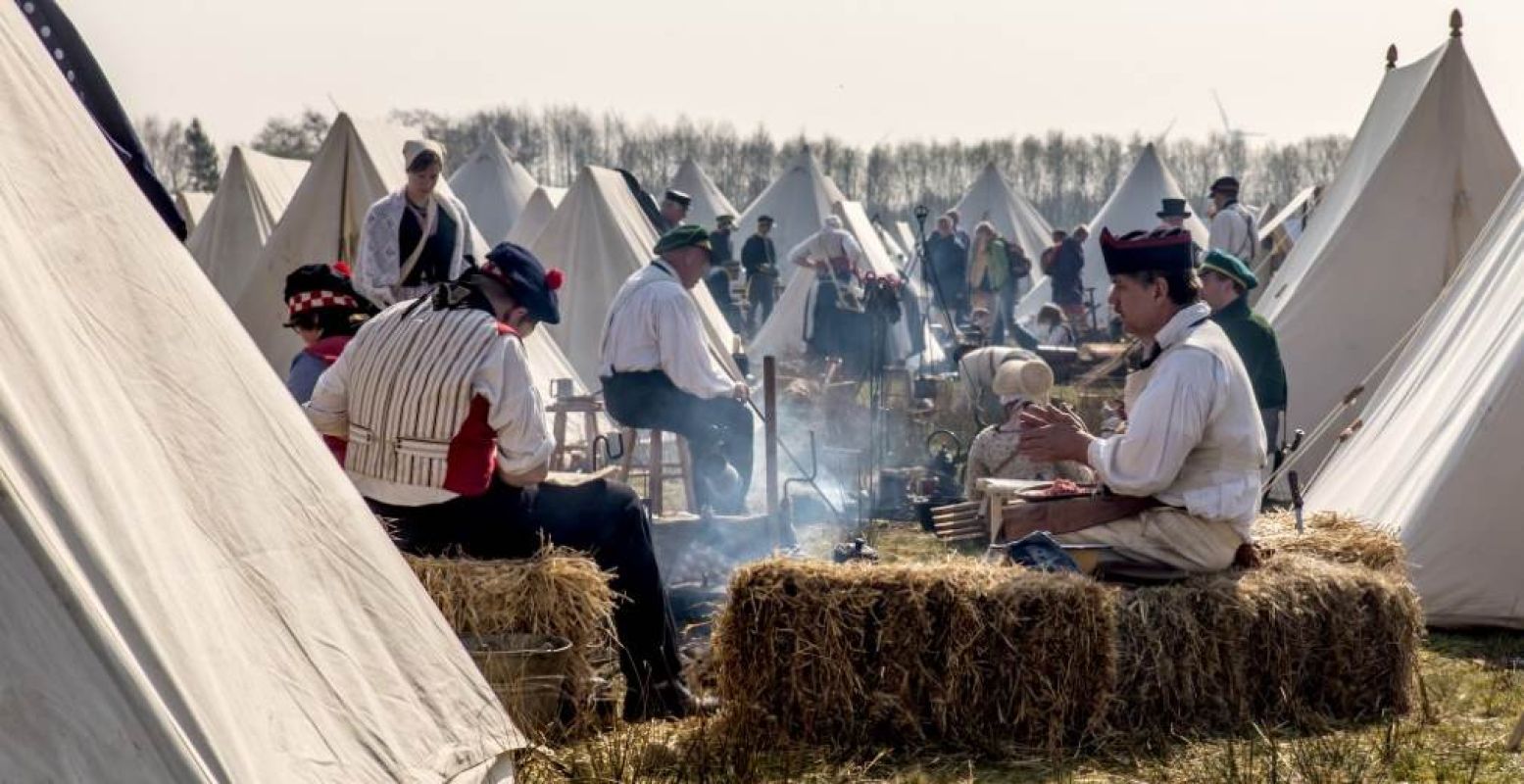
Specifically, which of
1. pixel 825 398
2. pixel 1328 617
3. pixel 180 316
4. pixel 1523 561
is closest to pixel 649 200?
pixel 825 398

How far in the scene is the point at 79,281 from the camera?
112 inches

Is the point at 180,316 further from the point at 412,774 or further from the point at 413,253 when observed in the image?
the point at 413,253

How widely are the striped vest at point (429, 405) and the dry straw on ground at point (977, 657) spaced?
2.56ft

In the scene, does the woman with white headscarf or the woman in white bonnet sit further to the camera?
the woman in white bonnet

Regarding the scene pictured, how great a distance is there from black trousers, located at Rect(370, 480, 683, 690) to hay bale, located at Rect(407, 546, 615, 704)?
13 cm

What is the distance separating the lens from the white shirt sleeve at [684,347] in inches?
306

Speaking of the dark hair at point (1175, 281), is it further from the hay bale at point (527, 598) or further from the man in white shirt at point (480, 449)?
the hay bale at point (527, 598)

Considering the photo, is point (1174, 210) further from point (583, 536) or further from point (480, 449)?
point (480, 449)

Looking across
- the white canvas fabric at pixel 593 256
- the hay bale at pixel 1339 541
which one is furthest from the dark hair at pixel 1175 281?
the white canvas fabric at pixel 593 256

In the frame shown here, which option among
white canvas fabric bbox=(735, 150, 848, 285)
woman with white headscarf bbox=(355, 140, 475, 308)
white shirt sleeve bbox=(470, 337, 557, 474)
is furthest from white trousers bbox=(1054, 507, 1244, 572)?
white canvas fabric bbox=(735, 150, 848, 285)

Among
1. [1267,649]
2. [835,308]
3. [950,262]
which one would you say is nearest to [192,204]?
[950,262]

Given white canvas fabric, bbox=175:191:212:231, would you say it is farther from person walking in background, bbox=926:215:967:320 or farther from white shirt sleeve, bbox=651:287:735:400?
white shirt sleeve, bbox=651:287:735:400

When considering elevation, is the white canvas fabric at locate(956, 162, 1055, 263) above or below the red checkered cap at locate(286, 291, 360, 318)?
above

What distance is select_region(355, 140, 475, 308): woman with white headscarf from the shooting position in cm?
767
